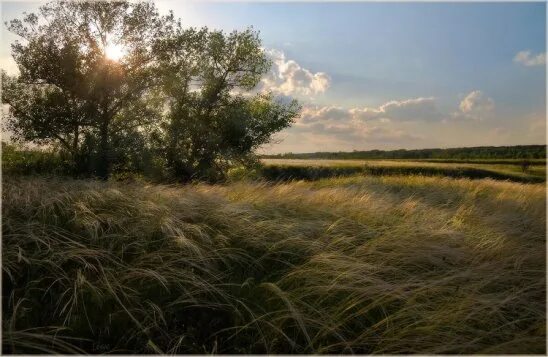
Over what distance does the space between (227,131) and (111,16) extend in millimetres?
6377

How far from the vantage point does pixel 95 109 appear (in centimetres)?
1526

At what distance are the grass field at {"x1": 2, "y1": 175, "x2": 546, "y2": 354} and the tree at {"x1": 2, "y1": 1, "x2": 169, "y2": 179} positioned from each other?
10279 mm

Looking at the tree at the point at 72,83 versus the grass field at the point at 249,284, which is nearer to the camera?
the grass field at the point at 249,284

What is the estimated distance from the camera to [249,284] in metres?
3.67

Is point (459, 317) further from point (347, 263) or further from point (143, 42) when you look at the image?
point (143, 42)

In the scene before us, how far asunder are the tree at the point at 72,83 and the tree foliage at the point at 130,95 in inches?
1.4

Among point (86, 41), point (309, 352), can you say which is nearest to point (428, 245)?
point (309, 352)

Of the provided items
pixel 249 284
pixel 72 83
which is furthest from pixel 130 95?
pixel 249 284

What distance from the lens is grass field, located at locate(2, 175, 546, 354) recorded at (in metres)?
2.89

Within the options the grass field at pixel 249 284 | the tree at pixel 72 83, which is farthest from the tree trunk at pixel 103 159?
the grass field at pixel 249 284

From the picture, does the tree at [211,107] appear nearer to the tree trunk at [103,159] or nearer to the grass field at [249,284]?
the tree trunk at [103,159]

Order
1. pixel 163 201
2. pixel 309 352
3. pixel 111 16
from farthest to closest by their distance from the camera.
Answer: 1. pixel 111 16
2. pixel 163 201
3. pixel 309 352

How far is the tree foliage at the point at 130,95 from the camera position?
590 inches

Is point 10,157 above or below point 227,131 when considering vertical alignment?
below
